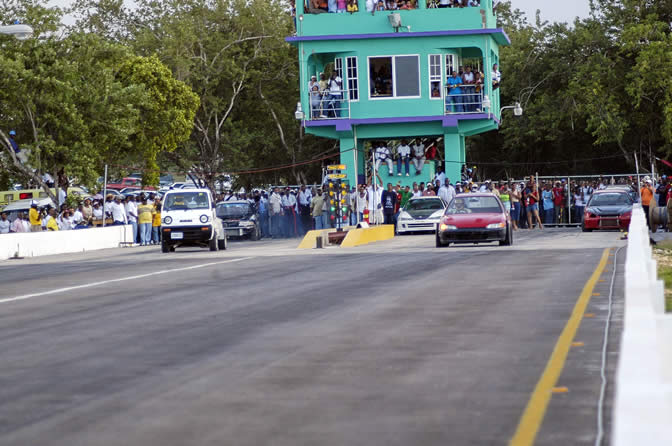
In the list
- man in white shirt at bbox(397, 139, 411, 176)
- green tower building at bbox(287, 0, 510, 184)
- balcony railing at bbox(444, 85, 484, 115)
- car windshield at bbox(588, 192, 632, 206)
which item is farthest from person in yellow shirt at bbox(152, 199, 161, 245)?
car windshield at bbox(588, 192, 632, 206)

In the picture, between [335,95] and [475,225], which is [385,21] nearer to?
[335,95]

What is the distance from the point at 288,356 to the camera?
31.5 feet

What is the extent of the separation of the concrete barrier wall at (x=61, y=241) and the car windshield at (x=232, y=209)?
3515 millimetres

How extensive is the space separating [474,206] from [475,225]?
109 cm

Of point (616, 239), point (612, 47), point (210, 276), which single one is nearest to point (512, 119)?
point (612, 47)

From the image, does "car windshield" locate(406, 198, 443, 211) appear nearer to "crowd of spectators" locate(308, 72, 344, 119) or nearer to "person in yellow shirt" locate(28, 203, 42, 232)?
"crowd of spectators" locate(308, 72, 344, 119)

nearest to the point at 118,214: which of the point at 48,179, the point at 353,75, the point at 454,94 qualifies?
the point at 48,179

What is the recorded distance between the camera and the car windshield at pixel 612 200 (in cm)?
3600

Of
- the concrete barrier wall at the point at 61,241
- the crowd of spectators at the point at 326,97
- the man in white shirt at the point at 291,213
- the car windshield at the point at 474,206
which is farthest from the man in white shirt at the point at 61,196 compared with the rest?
the car windshield at the point at 474,206

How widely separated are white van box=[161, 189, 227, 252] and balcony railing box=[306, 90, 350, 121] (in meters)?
17.0

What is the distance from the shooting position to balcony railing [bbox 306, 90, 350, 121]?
47.9m

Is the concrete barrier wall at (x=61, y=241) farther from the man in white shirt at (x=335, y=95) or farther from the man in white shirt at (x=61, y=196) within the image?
the man in white shirt at (x=335, y=95)

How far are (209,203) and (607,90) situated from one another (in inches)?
1295

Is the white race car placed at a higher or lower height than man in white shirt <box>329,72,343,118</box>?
lower
